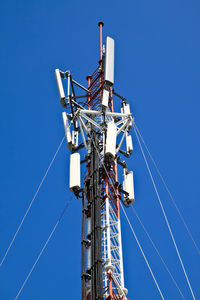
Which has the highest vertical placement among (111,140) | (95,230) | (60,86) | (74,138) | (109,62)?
(109,62)

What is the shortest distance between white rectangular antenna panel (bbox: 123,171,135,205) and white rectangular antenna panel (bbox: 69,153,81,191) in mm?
2696

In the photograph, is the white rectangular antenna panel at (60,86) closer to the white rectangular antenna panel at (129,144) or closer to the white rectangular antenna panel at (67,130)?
the white rectangular antenna panel at (67,130)

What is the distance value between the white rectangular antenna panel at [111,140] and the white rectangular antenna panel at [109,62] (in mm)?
3552

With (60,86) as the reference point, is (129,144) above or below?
below

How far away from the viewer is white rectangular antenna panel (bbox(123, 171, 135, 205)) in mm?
31148

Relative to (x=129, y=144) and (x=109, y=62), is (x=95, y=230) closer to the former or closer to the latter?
(x=129, y=144)

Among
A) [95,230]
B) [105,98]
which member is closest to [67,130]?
[105,98]

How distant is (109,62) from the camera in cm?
3409

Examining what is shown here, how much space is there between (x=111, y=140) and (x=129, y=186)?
302 centimetres

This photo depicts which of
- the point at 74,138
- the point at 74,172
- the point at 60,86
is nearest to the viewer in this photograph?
the point at 74,172

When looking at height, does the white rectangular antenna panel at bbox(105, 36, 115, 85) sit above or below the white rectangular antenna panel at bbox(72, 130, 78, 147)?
above

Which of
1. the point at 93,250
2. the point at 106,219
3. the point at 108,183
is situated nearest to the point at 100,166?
the point at 108,183

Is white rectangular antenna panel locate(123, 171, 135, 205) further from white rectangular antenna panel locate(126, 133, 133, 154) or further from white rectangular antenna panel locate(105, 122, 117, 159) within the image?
white rectangular antenna panel locate(105, 122, 117, 159)

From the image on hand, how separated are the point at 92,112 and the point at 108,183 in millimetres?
4310
